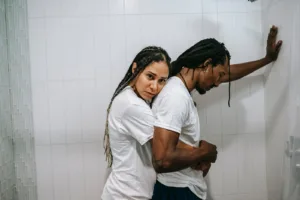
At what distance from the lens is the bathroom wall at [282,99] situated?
1.04 m

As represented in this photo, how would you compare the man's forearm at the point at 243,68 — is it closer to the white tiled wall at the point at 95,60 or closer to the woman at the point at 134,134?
the white tiled wall at the point at 95,60

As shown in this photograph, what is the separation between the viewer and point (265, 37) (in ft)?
4.71

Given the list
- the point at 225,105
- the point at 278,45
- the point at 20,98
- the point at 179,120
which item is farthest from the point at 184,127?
the point at 20,98

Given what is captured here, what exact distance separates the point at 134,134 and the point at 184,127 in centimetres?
20

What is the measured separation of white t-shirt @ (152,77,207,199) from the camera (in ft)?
3.22

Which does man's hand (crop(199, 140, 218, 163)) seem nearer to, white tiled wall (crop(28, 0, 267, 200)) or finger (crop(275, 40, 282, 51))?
white tiled wall (crop(28, 0, 267, 200))

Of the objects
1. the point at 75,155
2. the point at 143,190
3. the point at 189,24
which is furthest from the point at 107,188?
the point at 189,24

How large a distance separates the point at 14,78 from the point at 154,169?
87cm

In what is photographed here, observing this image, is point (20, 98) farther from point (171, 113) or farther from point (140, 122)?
point (171, 113)

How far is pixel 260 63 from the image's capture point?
1.37 meters

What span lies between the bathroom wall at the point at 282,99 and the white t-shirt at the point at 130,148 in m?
0.55

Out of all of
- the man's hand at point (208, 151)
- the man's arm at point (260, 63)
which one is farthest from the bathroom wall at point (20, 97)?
the man's arm at point (260, 63)

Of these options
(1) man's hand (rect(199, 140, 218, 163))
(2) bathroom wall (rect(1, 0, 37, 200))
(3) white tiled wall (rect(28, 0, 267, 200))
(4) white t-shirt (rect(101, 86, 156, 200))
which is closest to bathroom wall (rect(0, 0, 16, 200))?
(2) bathroom wall (rect(1, 0, 37, 200))

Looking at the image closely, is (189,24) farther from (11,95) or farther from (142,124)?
(11,95)
